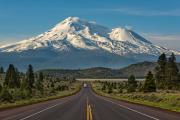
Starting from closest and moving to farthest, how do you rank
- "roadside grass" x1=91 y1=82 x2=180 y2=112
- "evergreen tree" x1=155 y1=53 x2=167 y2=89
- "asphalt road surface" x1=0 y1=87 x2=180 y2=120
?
→ "asphalt road surface" x1=0 y1=87 x2=180 y2=120 < "roadside grass" x1=91 y1=82 x2=180 y2=112 < "evergreen tree" x1=155 y1=53 x2=167 y2=89

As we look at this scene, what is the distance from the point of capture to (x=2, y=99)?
6162cm

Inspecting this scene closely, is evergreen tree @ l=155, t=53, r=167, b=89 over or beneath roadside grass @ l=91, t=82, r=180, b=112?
over

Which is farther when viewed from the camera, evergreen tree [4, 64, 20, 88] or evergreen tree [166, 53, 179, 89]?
evergreen tree [4, 64, 20, 88]

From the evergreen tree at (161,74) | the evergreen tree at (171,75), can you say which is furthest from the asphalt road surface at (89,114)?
the evergreen tree at (161,74)

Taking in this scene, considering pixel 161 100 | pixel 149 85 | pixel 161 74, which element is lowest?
pixel 161 100

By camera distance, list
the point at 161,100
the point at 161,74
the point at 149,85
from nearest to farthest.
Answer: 1. the point at 161,100
2. the point at 149,85
3. the point at 161,74

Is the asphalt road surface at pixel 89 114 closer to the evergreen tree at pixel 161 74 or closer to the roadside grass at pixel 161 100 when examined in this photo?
A: the roadside grass at pixel 161 100

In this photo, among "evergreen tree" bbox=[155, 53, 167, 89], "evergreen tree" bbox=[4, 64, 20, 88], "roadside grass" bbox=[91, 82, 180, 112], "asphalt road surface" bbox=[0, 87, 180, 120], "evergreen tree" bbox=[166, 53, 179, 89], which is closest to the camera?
"asphalt road surface" bbox=[0, 87, 180, 120]

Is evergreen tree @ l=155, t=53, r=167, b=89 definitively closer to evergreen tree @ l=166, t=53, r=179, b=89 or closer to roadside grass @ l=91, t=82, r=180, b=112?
evergreen tree @ l=166, t=53, r=179, b=89

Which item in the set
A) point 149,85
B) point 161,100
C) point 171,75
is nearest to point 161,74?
point 171,75

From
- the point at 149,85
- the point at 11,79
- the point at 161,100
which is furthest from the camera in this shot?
the point at 11,79

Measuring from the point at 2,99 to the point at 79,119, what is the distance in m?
34.3

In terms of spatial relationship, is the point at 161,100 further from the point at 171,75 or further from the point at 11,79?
the point at 11,79

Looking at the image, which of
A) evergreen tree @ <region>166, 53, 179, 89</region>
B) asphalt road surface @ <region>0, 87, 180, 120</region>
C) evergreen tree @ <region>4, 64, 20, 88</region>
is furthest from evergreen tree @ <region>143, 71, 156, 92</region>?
evergreen tree @ <region>4, 64, 20, 88</region>
